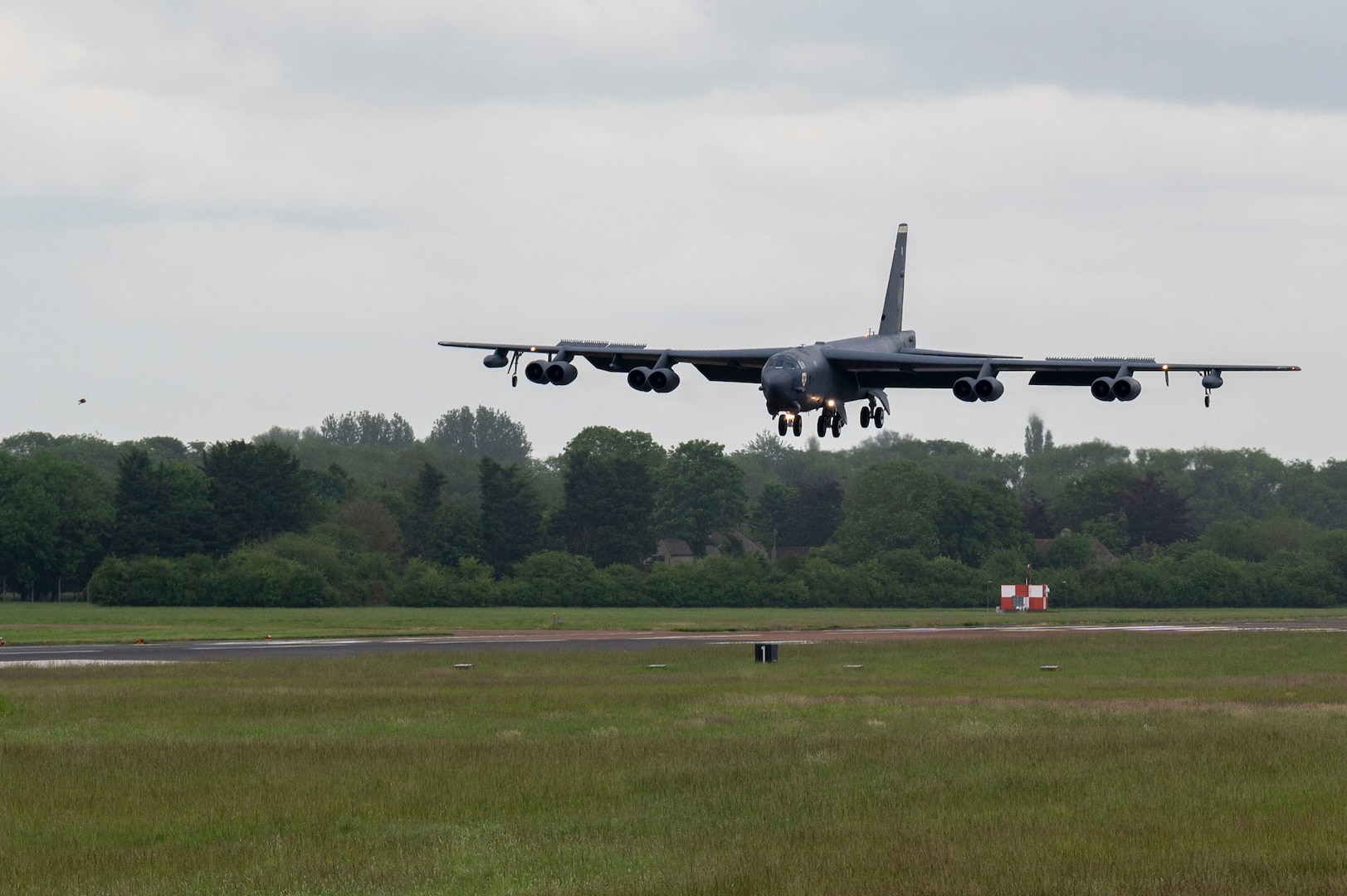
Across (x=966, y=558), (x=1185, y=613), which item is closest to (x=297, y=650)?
(x=1185, y=613)

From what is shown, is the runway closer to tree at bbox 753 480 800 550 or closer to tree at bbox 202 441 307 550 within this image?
tree at bbox 202 441 307 550

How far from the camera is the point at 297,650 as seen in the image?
67.8 metres

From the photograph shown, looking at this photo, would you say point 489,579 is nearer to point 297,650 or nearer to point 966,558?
point 966,558

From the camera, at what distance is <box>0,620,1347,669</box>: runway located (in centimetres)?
6397

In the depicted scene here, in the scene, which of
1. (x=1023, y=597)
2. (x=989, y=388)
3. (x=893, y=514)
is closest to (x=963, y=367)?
(x=989, y=388)

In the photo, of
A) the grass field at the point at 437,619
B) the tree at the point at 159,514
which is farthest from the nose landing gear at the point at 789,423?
the tree at the point at 159,514

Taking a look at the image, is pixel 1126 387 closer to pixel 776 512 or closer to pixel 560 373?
pixel 560 373

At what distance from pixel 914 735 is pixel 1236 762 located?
7.49 meters

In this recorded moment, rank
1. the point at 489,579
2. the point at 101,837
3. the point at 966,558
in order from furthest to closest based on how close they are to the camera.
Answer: the point at 966,558
the point at 489,579
the point at 101,837

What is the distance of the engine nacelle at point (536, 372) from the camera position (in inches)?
1796

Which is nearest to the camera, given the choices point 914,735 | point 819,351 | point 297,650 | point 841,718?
point 914,735

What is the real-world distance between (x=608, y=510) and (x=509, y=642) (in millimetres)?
85438

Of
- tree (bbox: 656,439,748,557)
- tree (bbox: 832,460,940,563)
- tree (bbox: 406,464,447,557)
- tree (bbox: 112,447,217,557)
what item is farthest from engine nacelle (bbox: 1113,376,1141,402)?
tree (bbox: 656,439,748,557)

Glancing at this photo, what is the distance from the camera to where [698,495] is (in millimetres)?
175125
